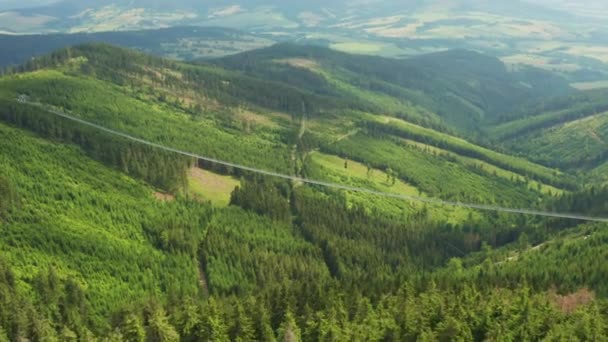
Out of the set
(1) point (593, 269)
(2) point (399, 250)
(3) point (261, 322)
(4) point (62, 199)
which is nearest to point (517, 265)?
(1) point (593, 269)

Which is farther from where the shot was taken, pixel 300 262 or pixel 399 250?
pixel 399 250

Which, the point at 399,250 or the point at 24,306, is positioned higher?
the point at 24,306

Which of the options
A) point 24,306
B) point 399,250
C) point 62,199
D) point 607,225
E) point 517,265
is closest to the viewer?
point 24,306

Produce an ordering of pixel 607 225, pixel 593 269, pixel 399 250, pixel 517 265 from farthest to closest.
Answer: pixel 399 250
pixel 607 225
pixel 517 265
pixel 593 269

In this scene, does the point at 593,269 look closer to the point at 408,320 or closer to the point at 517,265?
the point at 517,265

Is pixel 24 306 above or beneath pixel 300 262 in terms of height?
above

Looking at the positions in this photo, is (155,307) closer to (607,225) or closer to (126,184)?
(126,184)

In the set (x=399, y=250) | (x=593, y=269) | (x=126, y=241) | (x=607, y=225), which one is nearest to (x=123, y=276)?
(x=126, y=241)

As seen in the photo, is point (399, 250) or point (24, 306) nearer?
point (24, 306)

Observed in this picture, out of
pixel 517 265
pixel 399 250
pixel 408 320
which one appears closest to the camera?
pixel 408 320
